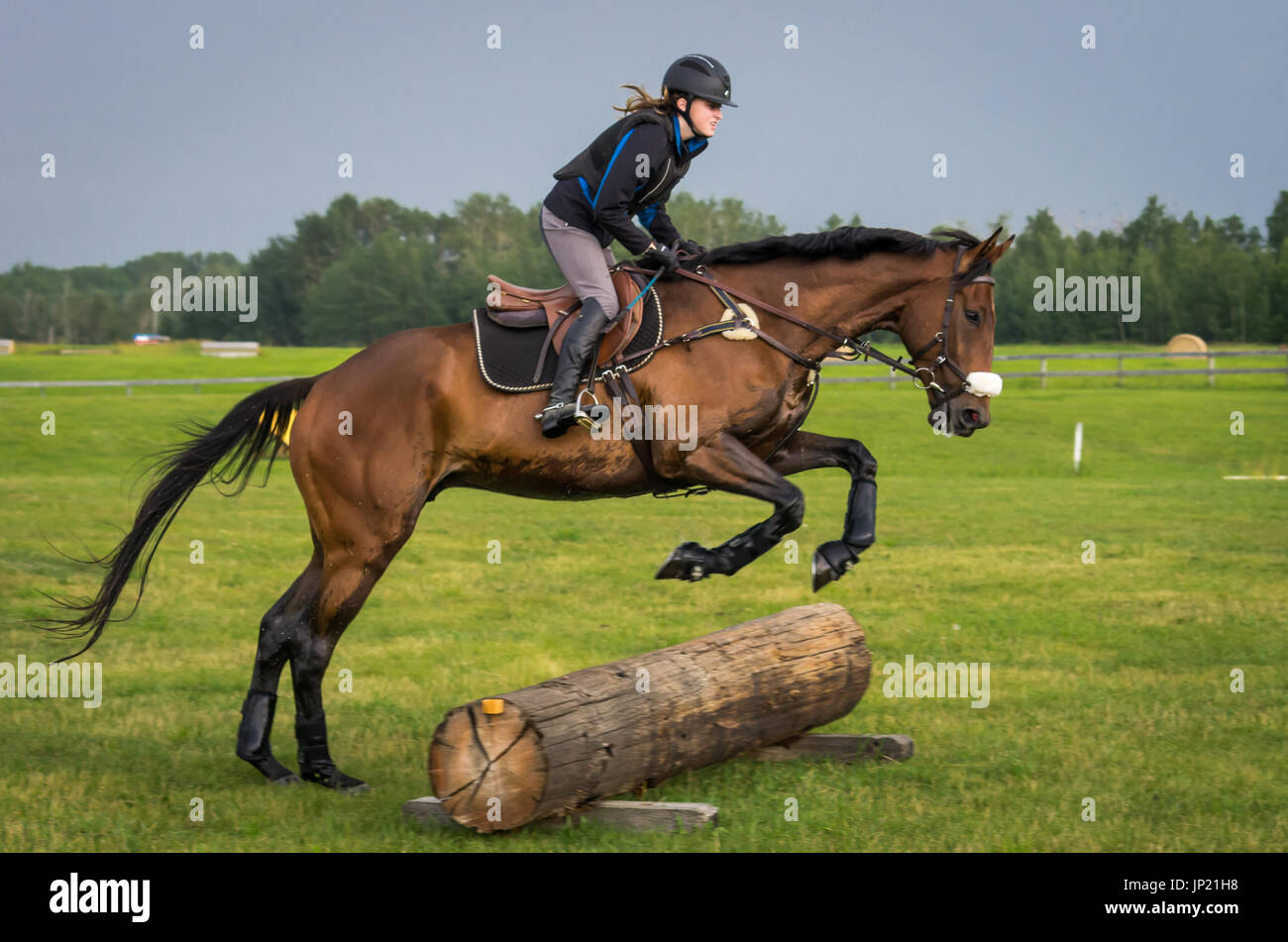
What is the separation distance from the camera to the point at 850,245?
267 inches

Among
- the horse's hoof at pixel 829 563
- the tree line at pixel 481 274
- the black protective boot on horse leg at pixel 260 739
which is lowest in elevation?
the black protective boot on horse leg at pixel 260 739

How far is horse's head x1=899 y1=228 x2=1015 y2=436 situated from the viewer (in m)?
6.65

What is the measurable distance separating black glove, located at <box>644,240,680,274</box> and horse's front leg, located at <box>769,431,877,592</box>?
1.13 metres

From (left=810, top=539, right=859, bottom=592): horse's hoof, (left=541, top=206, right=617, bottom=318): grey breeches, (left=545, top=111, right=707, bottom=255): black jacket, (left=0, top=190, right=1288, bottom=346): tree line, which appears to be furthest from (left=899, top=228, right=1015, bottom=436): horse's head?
(left=0, top=190, right=1288, bottom=346): tree line

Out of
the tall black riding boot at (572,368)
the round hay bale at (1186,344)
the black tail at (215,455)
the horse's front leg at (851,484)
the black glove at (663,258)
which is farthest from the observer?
the round hay bale at (1186,344)

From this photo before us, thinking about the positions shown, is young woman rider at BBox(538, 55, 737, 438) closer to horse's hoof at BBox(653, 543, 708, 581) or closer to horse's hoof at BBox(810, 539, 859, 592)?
horse's hoof at BBox(653, 543, 708, 581)

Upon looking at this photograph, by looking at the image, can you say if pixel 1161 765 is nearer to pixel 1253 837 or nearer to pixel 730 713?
pixel 1253 837

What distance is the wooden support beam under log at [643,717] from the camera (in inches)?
222

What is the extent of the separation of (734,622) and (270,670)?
5.25 metres

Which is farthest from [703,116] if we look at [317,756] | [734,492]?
[317,756]

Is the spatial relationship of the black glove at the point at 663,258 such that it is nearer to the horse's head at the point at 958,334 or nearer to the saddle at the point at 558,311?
the saddle at the point at 558,311

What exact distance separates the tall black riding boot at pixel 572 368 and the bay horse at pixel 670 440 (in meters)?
0.15

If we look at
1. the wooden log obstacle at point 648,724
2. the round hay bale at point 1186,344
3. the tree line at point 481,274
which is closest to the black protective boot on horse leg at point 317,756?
the wooden log obstacle at point 648,724
